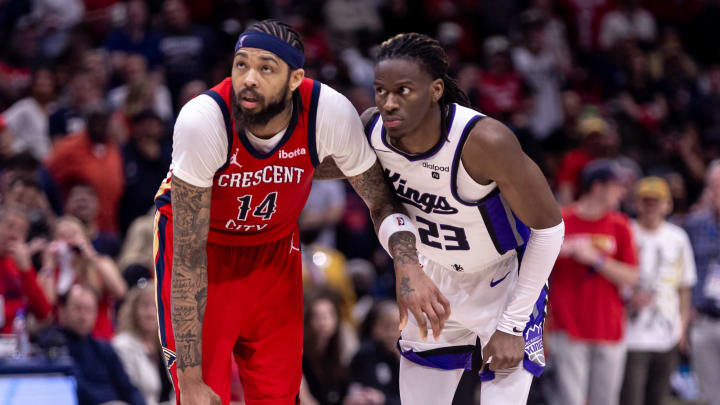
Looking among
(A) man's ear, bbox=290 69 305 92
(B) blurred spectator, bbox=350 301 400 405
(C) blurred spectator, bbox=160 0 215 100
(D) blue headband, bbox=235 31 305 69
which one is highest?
(C) blurred spectator, bbox=160 0 215 100

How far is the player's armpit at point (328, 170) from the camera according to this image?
14.9ft

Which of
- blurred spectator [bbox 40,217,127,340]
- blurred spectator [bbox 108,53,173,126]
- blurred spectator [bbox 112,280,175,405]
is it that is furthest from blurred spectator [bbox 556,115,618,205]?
blurred spectator [bbox 40,217,127,340]

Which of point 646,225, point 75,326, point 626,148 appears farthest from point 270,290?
point 626,148

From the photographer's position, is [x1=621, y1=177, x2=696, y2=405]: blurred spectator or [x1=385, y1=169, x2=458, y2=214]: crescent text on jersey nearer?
[x1=385, y1=169, x2=458, y2=214]: crescent text on jersey

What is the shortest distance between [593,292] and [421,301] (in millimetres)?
4307

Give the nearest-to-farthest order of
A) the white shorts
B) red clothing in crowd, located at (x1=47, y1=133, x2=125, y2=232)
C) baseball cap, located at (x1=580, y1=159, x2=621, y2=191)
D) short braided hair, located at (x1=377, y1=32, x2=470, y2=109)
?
short braided hair, located at (x1=377, y1=32, x2=470, y2=109), the white shorts, baseball cap, located at (x1=580, y1=159, x2=621, y2=191), red clothing in crowd, located at (x1=47, y1=133, x2=125, y2=232)

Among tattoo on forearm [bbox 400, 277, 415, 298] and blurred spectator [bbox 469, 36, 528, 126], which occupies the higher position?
blurred spectator [bbox 469, 36, 528, 126]

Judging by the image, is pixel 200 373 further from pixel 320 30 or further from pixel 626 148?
pixel 626 148

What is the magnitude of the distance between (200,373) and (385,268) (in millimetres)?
5478

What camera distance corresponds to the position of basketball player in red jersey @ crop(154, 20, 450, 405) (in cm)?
402

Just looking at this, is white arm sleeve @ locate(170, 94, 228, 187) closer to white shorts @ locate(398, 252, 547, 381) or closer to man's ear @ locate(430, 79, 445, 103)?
man's ear @ locate(430, 79, 445, 103)

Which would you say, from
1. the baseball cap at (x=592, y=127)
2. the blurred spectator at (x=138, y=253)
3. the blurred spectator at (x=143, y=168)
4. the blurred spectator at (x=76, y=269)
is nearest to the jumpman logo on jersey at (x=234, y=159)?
the blurred spectator at (x=76, y=269)

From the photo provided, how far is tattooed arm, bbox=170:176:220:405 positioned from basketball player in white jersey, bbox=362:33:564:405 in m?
0.84

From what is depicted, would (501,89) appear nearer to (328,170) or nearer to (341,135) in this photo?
(328,170)
